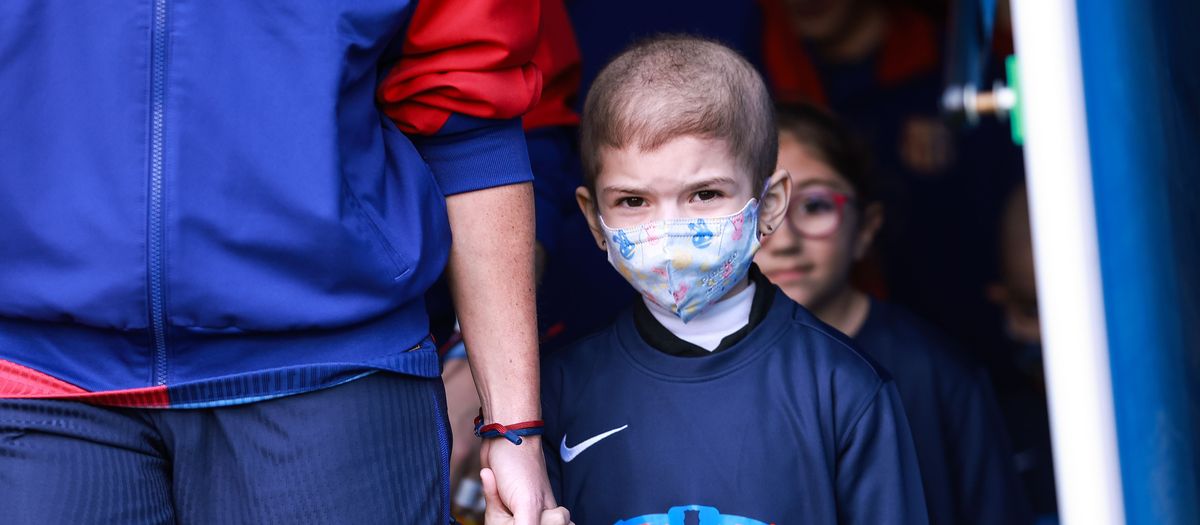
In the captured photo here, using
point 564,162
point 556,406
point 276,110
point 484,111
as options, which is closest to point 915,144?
point 564,162

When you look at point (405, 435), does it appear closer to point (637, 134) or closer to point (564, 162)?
point (637, 134)

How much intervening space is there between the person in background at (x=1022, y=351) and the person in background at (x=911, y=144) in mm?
70

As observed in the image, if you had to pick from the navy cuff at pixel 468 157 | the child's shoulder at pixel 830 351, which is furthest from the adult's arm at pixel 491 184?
the child's shoulder at pixel 830 351

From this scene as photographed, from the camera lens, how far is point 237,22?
1.42m

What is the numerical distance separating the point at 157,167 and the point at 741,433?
941 mm

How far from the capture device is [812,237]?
2.75m

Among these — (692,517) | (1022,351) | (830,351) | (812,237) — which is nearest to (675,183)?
(830,351)

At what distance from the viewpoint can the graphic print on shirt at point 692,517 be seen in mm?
1910

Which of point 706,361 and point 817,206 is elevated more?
point 817,206

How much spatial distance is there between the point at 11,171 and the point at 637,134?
2.80ft

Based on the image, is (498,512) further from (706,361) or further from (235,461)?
(706,361)

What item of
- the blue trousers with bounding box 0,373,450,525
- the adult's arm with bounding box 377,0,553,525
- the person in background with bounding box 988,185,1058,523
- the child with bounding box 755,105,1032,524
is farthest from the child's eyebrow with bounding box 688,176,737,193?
the person in background with bounding box 988,185,1058,523

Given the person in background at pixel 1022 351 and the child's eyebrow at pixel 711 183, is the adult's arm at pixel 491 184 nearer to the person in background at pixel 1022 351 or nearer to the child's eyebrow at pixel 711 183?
the child's eyebrow at pixel 711 183

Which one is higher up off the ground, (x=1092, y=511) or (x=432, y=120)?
(x=432, y=120)
